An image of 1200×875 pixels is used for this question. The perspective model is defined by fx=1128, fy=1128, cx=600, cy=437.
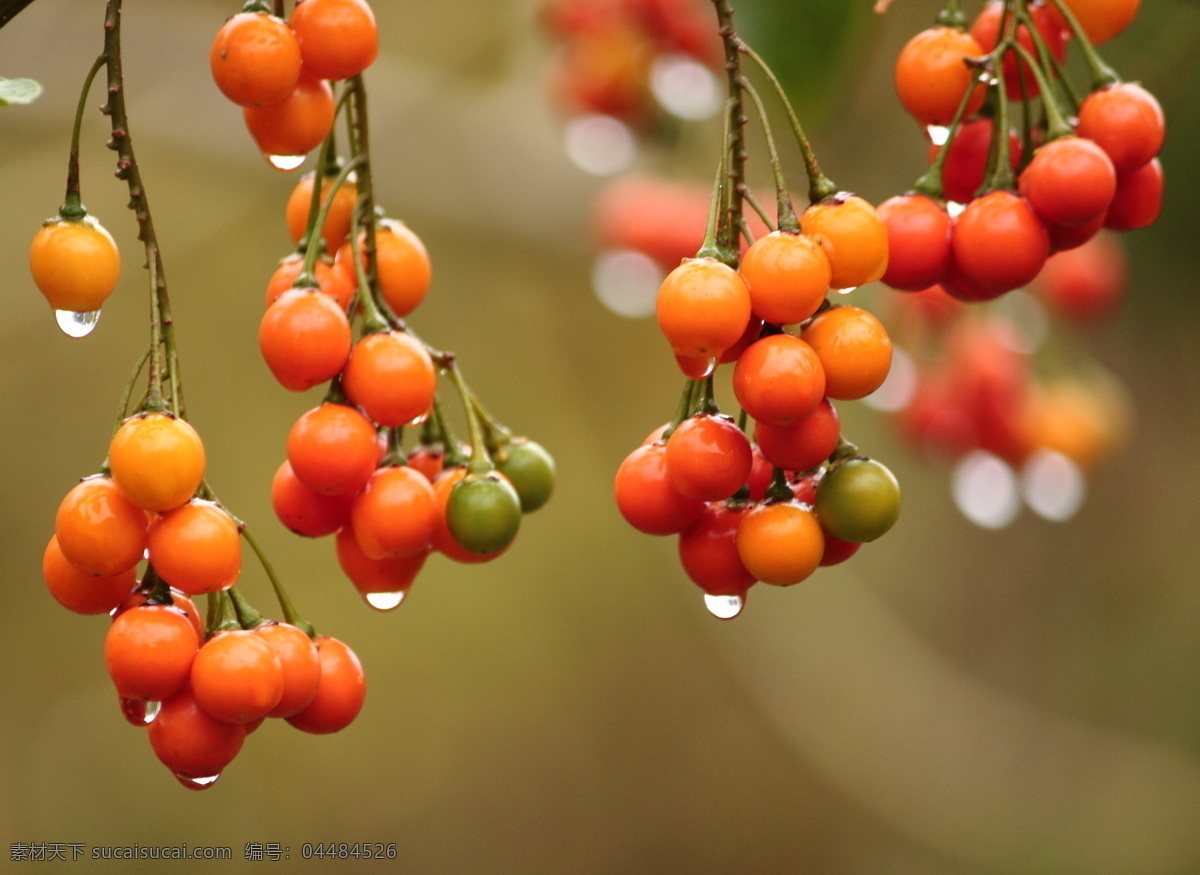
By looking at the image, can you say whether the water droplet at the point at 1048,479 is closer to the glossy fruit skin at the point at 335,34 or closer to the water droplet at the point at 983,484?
the water droplet at the point at 983,484

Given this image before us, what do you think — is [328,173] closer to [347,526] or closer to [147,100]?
[347,526]

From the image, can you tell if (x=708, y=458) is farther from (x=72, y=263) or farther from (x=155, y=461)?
(x=72, y=263)

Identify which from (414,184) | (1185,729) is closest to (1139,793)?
(1185,729)

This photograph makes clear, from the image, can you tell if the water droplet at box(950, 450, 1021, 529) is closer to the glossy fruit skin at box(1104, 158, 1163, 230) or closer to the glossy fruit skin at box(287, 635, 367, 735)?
the glossy fruit skin at box(1104, 158, 1163, 230)

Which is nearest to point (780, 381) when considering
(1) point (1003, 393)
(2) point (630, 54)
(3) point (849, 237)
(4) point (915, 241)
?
(3) point (849, 237)

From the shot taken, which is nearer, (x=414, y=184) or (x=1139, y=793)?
(x=414, y=184)

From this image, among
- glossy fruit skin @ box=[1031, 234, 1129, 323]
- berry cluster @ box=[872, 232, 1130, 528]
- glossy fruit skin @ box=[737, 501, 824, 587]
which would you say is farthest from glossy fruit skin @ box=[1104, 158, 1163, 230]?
glossy fruit skin @ box=[1031, 234, 1129, 323]
